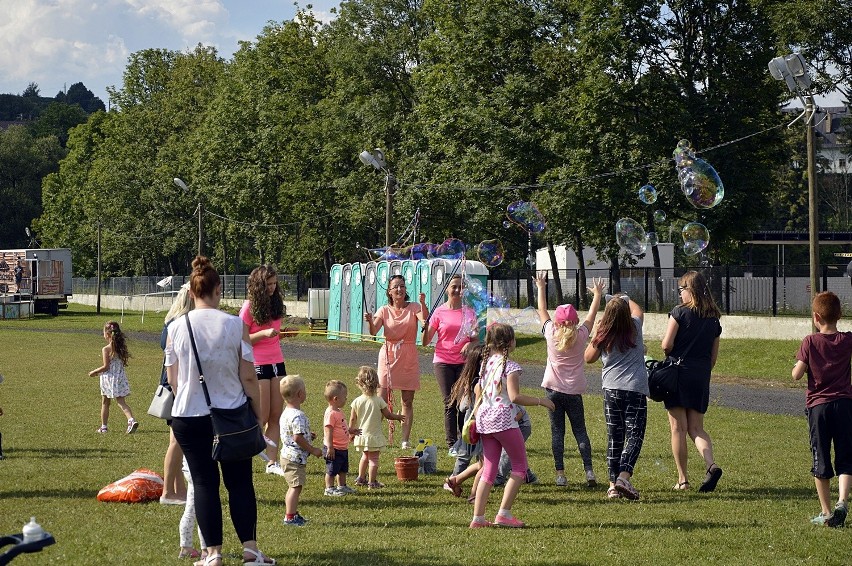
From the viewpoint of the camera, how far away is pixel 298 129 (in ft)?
182

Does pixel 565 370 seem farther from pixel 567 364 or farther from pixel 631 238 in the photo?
pixel 631 238

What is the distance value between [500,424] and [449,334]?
328 cm

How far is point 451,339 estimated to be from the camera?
461 inches

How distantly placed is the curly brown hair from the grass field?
169cm

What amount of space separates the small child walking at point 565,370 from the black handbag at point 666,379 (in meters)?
0.65

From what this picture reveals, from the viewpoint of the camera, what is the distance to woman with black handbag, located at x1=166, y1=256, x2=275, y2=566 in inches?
266

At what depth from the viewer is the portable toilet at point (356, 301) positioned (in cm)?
3969

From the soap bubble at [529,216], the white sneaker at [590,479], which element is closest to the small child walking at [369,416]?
the white sneaker at [590,479]

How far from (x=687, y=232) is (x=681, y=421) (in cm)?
882

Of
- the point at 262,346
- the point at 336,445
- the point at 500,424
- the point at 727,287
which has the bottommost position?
the point at 336,445

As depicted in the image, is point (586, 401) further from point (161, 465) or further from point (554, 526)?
point (554, 526)

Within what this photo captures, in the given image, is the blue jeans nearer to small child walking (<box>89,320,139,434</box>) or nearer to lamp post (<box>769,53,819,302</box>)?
small child walking (<box>89,320,139,434</box>)

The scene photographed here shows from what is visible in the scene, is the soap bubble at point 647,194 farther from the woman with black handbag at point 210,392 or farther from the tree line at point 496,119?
the tree line at point 496,119

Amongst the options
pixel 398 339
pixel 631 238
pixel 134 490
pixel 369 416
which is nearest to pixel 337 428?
pixel 369 416
